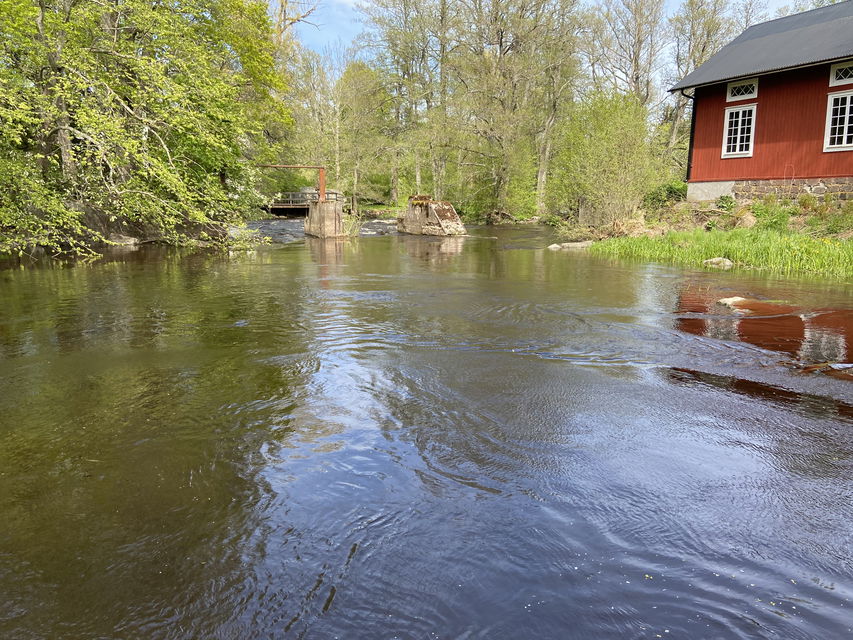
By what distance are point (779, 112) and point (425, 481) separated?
77.9 ft

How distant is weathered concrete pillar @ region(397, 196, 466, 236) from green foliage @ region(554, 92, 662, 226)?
783 cm

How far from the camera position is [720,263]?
16.7 metres

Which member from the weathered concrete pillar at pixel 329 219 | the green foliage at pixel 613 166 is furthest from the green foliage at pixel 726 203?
the weathered concrete pillar at pixel 329 219

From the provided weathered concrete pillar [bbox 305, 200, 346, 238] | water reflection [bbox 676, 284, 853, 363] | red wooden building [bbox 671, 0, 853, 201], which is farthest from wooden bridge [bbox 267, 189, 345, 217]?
water reflection [bbox 676, 284, 853, 363]

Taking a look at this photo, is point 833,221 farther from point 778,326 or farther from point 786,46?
point 778,326

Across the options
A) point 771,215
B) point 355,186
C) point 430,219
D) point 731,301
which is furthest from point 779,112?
point 355,186

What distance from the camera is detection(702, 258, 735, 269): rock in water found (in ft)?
53.9

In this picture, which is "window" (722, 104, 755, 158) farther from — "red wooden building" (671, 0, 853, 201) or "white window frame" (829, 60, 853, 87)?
"white window frame" (829, 60, 853, 87)

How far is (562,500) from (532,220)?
36.8 metres

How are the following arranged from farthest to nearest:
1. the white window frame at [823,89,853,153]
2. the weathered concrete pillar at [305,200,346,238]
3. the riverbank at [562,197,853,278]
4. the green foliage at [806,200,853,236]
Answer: the weathered concrete pillar at [305,200,346,238]
the white window frame at [823,89,853,153]
the green foliage at [806,200,853,236]
the riverbank at [562,197,853,278]

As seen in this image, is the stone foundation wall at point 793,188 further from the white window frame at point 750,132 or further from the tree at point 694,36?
the tree at point 694,36

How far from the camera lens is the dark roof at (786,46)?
68.2ft

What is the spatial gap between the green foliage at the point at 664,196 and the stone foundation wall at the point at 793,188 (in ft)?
7.89

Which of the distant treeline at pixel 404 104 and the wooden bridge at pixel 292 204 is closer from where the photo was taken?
the distant treeline at pixel 404 104
